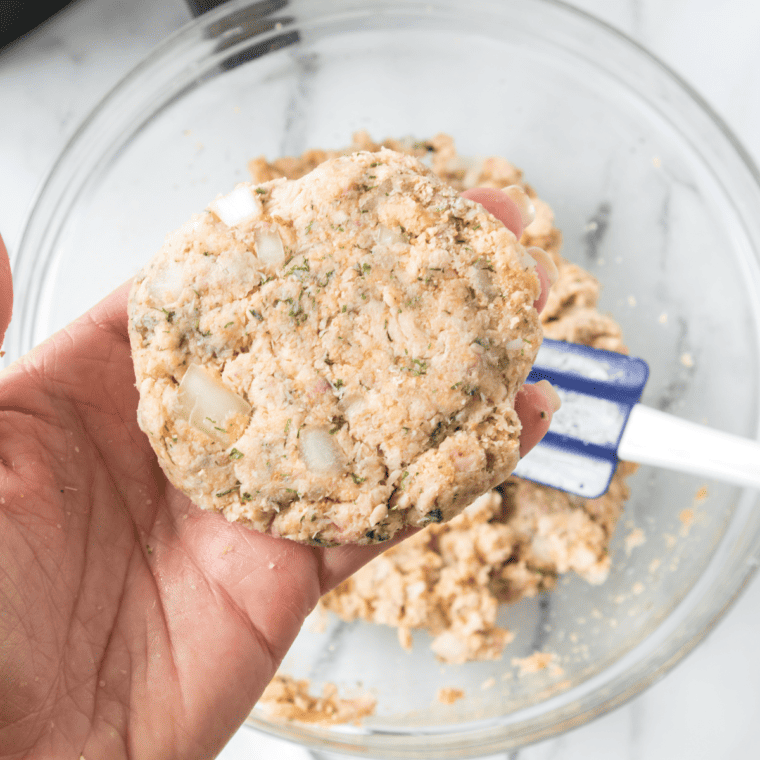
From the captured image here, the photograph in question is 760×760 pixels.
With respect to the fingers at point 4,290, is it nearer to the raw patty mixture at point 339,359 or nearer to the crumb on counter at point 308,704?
the raw patty mixture at point 339,359

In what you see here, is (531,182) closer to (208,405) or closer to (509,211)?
(509,211)

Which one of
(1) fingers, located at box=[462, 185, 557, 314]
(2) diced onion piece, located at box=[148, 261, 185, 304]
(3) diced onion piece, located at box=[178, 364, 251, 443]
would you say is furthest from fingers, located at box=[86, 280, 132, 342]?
(1) fingers, located at box=[462, 185, 557, 314]

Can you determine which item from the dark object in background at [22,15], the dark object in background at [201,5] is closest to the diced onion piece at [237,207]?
the dark object in background at [201,5]

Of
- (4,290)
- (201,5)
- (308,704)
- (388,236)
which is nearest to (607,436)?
(388,236)

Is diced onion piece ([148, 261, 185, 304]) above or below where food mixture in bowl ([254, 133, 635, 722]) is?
above

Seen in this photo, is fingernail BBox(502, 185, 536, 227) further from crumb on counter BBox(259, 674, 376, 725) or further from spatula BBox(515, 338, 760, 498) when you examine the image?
crumb on counter BBox(259, 674, 376, 725)

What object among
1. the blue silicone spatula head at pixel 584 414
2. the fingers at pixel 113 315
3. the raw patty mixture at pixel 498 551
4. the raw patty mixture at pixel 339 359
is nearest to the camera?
the raw patty mixture at pixel 339 359
